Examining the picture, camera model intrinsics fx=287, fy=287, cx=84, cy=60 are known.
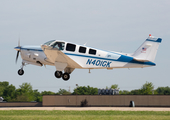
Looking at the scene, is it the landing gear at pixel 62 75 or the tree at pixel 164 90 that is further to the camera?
the tree at pixel 164 90

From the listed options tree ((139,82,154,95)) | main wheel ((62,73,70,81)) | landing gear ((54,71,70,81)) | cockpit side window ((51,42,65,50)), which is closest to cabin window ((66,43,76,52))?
cockpit side window ((51,42,65,50))

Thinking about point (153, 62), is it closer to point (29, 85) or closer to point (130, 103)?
point (130, 103)

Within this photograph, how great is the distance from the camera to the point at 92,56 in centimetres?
2977

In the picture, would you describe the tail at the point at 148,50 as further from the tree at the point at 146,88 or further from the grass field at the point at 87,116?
the tree at the point at 146,88

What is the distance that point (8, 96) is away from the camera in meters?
134

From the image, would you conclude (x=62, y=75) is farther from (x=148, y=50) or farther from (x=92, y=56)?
(x=148, y=50)

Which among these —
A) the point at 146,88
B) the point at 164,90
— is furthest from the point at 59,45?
the point at 164,90

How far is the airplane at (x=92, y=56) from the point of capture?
29.6 metres

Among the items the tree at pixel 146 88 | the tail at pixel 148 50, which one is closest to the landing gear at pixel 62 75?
the tail at pixel 148 50

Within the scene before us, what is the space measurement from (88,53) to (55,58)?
3.56 m

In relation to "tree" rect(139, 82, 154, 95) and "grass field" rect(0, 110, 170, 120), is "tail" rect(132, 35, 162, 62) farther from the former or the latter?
"tree" rect(139, 82, 154, 95)

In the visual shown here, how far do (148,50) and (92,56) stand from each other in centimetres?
604

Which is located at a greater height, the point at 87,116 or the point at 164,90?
the point at 164,90

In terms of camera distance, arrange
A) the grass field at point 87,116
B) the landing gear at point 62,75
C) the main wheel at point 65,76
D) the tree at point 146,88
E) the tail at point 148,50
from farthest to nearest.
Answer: the tree at point 146,88, the grass field at point 87,116, the main wheel at point 65,76, the landing gear at point 62,75, the tail at point 148,50
